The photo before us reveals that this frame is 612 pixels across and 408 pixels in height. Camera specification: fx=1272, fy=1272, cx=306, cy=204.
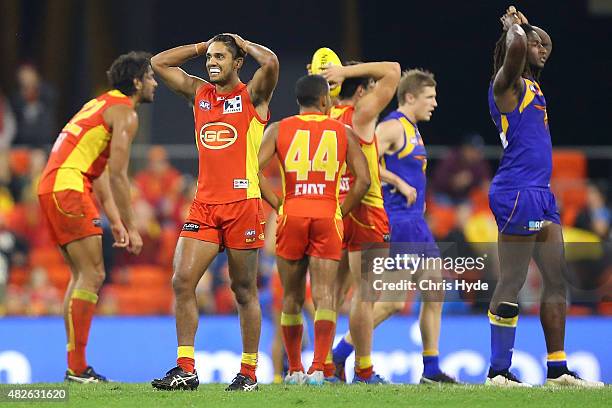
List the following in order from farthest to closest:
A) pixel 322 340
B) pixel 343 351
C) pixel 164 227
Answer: pixel 164 227, pixel 343 351, pixel 322 340

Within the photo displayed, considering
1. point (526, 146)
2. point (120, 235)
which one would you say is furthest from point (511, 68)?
point (120, 235)

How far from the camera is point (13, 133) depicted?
18.7 metres

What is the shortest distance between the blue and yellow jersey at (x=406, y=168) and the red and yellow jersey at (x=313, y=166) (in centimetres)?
122

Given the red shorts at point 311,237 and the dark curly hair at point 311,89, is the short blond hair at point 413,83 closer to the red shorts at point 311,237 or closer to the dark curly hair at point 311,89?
the dark curly hair at point 311,89

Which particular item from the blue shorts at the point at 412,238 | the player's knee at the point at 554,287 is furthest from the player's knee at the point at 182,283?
the player's knee at the point at 554,287

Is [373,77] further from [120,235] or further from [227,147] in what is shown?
[120,235]

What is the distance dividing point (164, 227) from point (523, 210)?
26.3 ft

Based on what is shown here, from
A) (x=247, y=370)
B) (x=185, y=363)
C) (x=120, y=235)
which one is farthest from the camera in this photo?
(x=120, y=235)

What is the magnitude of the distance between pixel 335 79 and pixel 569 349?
5.19 meters

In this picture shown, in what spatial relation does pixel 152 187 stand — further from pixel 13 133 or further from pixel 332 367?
pixel 332 367

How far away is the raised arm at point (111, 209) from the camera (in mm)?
10727

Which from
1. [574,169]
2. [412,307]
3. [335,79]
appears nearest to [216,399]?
[335,79]

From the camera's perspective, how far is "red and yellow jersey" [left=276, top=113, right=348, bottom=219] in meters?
9.91

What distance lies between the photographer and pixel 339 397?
8742 millimetres
